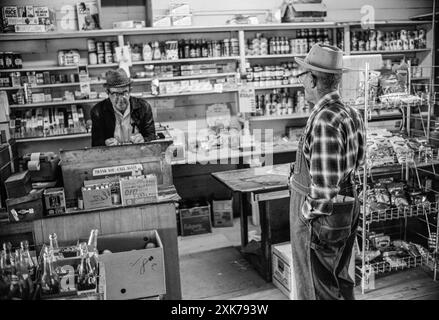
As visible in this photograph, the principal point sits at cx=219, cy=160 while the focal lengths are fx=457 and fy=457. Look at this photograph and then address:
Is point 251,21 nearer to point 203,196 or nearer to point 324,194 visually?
point 203,196

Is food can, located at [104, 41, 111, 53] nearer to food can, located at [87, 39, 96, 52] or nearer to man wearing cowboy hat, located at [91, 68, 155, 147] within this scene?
food can, located at [87, 39, 96, 52]

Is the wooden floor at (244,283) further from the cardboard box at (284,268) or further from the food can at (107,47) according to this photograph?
the food can at (107,47)

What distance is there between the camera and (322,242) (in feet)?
8.34

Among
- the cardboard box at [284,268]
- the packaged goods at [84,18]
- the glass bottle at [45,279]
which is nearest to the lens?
the glass bottle at [45,279]

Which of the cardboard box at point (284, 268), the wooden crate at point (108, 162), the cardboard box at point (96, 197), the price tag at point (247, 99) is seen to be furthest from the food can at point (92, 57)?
the cardboard box at point (284, 268)

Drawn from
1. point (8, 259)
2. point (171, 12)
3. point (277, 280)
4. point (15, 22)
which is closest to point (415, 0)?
point (171, 12)

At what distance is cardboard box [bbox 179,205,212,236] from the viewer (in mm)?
5371

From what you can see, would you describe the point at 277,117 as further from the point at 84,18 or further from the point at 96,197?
the point at 96,197

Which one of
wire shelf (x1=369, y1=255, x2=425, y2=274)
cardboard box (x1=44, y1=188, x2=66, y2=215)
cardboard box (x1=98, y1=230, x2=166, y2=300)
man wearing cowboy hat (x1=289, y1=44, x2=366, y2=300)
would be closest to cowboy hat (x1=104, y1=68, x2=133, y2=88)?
cardboard box (x1=44, y1=188, x2=66, y2=215)

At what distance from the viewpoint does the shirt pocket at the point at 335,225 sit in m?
2.52

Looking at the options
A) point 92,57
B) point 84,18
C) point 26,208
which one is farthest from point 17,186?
point 84,18

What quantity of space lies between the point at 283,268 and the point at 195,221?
184cm

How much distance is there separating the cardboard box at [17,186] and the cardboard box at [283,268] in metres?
2.02

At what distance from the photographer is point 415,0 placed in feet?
21.8
